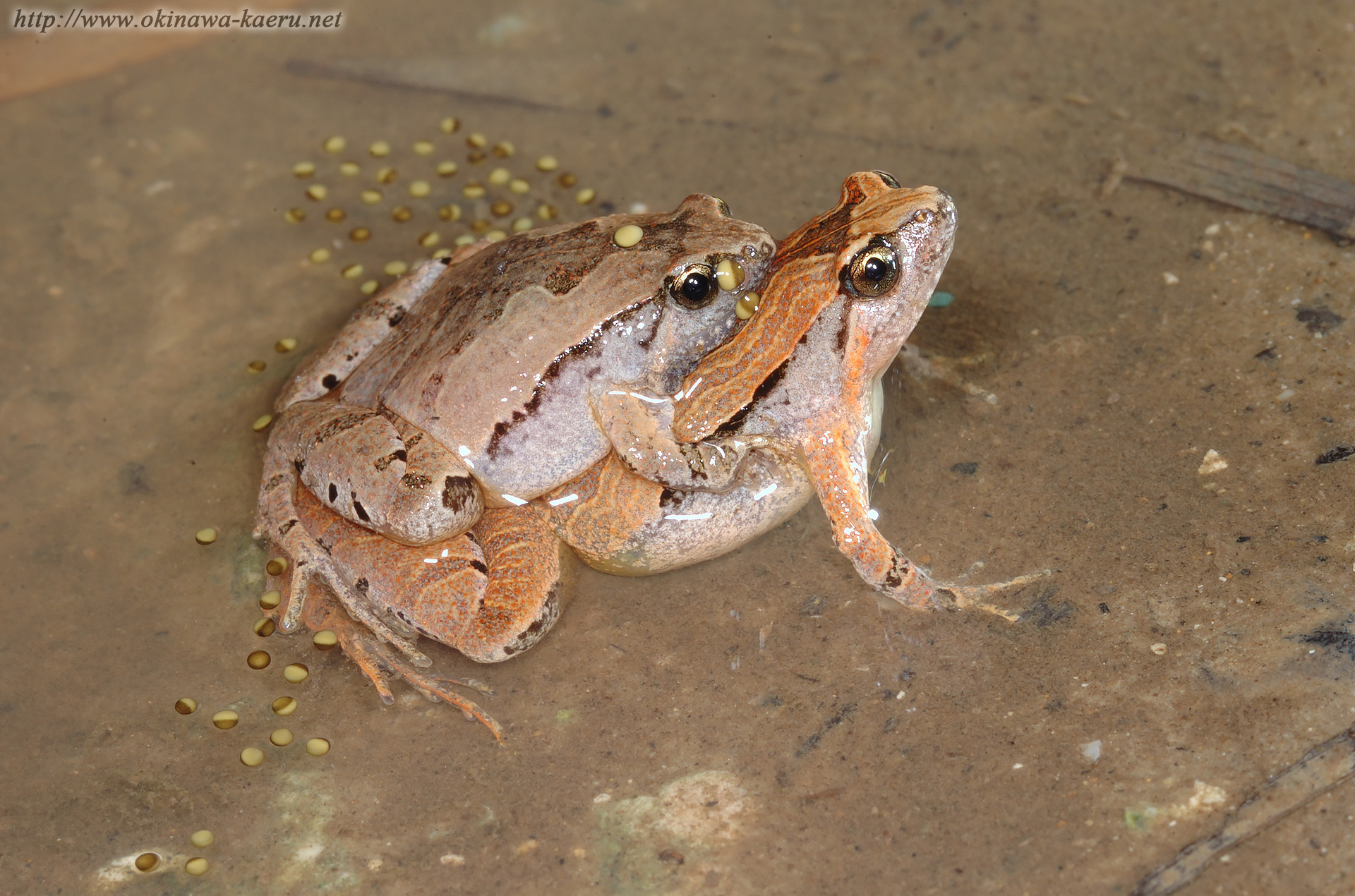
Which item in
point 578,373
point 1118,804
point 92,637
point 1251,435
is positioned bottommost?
point 92,637

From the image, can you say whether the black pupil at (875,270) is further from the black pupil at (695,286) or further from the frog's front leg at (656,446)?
the frog's front leg at (656,446)

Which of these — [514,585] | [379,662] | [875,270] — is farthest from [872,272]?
[379,662]

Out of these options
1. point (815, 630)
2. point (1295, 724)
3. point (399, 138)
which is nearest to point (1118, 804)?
point (1295, 724)

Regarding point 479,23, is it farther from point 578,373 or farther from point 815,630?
point 815,630

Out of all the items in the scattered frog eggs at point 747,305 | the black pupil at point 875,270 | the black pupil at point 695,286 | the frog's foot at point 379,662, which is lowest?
the frog's foot at point 379,662

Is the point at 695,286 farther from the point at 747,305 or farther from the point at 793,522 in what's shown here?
the point at 793,522

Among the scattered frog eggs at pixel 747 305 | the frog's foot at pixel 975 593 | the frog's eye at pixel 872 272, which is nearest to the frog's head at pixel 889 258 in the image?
the frog's eye at pixel 872 272

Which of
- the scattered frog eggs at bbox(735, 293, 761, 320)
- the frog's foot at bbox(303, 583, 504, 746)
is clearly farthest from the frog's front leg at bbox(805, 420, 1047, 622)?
the frog's foot at bbox(303, 583, 504, 746)
